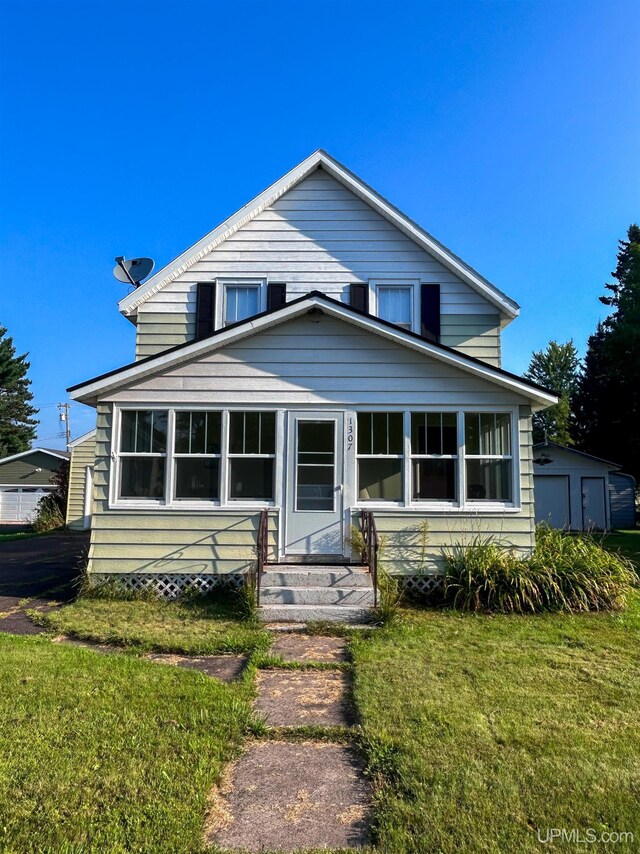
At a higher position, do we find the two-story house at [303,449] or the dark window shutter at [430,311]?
the dark window shutter at [430,311]

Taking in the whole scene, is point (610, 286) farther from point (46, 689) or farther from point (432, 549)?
point (46, 689)

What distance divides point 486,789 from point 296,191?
34.5 ft

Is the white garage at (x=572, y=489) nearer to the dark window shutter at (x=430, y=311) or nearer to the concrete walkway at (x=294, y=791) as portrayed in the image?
the dark window shutter at (x=430, y=311)

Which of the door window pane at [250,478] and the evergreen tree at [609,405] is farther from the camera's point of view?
the evergreen tree at [609,405]

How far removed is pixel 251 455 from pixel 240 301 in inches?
146

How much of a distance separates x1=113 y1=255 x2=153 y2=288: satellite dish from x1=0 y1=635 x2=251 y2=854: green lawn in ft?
26.4

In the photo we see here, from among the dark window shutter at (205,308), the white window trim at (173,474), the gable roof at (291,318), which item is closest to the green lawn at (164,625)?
the white window trim at (173,474)

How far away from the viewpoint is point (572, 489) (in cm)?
2183

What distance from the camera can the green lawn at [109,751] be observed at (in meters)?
2.64

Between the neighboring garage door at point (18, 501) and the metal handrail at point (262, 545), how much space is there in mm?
25125

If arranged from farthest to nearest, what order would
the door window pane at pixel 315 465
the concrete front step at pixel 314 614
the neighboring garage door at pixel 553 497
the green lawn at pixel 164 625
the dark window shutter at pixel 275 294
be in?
the neighboring garage door at pixel 553 497, the dark window shutter at pixel 275 294, the door window pane at pixel 315 465, the concrete front step at pixel 314 614, the green lawn at pixel 164 625

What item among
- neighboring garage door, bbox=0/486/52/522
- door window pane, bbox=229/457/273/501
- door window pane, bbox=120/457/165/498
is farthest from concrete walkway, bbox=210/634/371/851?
neighboring garage door, bbox=0/486/52/522

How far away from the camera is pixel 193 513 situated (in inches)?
325

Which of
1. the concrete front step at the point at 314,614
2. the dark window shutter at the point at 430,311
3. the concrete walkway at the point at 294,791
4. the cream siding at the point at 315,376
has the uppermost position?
the dark window shutter at the point at 430,311
